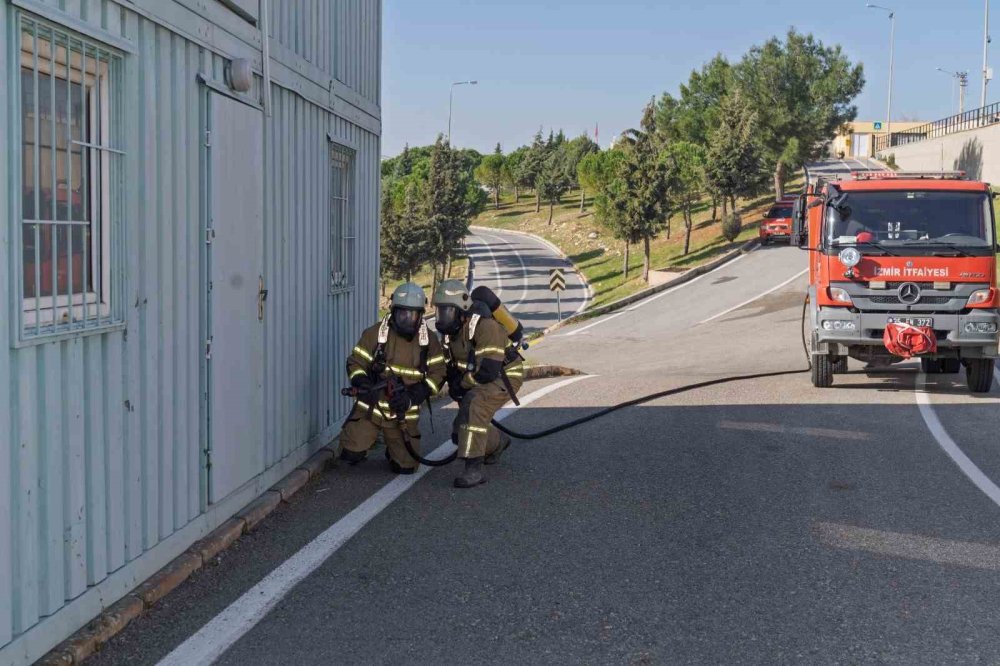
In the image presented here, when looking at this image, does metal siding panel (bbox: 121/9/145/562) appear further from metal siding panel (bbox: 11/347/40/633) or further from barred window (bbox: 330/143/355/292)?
barred window (bbox: 330/143/355/292)

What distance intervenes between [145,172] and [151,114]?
0.30m

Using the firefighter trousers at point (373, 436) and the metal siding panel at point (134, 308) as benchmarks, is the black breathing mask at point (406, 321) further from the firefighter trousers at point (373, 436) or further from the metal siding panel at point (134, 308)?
the metal siding panel at point (134, 308)

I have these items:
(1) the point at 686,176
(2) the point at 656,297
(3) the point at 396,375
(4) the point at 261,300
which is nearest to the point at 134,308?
(4) the point at 261,300

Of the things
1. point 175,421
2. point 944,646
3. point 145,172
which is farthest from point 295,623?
point 944,646

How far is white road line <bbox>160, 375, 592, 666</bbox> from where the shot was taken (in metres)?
4.30

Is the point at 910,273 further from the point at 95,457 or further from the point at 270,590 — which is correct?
the point at 95,457

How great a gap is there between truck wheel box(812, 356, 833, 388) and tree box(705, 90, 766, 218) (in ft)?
140

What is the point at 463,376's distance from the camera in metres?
7.91

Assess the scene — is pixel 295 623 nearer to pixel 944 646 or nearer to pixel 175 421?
pixel 175 421

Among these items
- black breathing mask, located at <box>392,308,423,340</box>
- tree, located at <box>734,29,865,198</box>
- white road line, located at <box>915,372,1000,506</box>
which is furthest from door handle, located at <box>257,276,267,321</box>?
tree, located at <box>734,29,865,198</box>

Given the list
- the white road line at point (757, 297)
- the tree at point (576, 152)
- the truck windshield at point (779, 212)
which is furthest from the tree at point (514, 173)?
the white road line at point (757, 297)

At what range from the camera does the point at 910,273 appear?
12430 mm

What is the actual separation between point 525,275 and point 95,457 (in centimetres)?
6478

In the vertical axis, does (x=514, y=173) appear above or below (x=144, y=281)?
above
